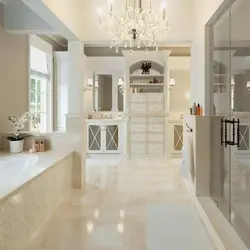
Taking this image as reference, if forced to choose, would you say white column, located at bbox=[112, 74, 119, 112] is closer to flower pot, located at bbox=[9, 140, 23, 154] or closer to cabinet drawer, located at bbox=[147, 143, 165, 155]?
cabinet drawer, located at bbox=[147, 143, 165, 155]

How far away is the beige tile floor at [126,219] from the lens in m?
3.16

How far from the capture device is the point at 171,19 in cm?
525

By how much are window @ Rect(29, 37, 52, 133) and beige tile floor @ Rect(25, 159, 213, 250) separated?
2.04 m

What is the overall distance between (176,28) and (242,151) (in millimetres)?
2627

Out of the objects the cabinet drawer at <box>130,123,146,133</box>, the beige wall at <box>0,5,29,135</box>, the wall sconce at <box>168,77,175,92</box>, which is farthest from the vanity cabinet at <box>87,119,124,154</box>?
the beige wall at <box>0,5,29,135</box>

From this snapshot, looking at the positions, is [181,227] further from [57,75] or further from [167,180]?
[57,75]

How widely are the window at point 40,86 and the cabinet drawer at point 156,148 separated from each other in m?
2.38

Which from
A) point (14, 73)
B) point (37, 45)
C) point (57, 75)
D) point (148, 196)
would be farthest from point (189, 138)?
point (57, 75)

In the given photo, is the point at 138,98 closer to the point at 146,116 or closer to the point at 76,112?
the point at 146,116

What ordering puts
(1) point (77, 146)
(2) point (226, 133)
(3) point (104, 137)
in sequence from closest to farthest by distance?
(2) point (226, 133), (1) point (77, 146), (3) point (104, 137)

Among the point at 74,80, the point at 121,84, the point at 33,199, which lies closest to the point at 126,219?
the point at 33,199

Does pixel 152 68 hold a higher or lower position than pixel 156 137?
higher

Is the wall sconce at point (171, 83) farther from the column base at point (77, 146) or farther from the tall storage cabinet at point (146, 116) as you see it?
the column base at point (77, 146)

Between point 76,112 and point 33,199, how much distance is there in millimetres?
2236
